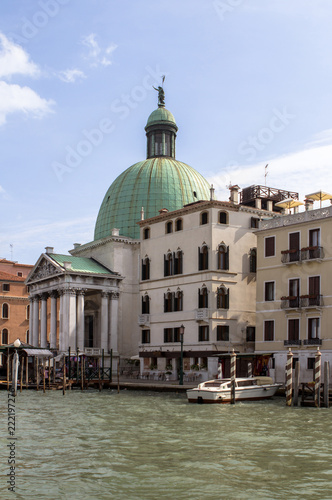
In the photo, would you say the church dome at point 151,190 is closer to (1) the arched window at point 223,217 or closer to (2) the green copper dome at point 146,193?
(2) the green copper dome at point 146,193

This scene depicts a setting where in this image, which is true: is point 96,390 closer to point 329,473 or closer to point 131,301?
point 131,301

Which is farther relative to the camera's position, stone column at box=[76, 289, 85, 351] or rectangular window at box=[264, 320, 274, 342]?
stone column at box=[76, 289, 85, 351]

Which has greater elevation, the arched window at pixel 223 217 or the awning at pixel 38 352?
the arched window at pixel 223 217

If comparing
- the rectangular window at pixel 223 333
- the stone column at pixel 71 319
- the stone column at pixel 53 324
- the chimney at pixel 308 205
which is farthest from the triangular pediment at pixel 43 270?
the chimney at pixel 308 205

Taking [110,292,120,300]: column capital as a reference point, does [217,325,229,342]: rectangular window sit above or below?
below

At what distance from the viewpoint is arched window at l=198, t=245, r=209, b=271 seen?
4853 cm

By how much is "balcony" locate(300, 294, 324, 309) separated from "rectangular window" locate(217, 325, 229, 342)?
27.7ft

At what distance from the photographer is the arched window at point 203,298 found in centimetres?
4819

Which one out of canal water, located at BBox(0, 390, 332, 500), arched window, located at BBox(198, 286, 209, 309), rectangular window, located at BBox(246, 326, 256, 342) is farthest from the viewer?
rectangular window, located at BBox(246, 326, 256, 342)

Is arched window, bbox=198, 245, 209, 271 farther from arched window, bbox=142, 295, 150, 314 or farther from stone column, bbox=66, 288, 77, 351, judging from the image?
stone column, bbox=66, 288, 77, 351

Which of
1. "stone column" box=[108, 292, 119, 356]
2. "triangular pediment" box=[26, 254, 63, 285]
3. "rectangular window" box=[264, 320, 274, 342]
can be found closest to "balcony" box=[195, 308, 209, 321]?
"rectangular window" box=[264, 320, 274, 342]

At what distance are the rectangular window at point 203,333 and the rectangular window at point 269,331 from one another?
534 centimetres

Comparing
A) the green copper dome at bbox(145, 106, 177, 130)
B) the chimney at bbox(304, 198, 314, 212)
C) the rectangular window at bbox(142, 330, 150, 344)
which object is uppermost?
the green copper dome at bbox(145, 106, 177, 130)

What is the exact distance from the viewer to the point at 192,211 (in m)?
50.2
